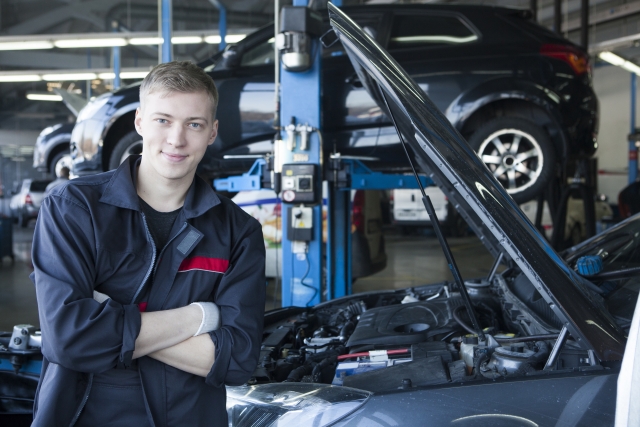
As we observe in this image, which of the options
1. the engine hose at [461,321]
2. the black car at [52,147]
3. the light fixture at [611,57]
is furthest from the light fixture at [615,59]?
the engine hose at [461,321]

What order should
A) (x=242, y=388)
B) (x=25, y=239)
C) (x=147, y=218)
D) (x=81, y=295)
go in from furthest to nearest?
(x=25, y=239) → (x=242, y=388) → (x=147, y=218) → (x=81, y=295)

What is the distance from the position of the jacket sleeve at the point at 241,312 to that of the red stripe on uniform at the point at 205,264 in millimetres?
18

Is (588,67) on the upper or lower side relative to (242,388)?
upper

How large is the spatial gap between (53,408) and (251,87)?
3.73 meters

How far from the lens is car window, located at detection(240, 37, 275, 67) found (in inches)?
181

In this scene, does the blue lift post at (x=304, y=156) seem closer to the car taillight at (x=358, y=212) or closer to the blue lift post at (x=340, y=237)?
the blue lift post at (x=340, y=237)

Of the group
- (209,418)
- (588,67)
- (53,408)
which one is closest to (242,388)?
(209,418)

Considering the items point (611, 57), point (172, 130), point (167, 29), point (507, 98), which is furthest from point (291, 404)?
point (611, 57)

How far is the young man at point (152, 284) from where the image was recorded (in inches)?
41.3

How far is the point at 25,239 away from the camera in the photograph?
12578 mm

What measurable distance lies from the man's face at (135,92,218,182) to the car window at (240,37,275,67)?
11.6 feet

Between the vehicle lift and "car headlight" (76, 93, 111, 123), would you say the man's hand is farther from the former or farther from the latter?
"car headlight" (76, 93, 111, 123)

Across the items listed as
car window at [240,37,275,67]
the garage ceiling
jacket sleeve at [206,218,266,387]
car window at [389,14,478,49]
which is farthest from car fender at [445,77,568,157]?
the garage ceiling

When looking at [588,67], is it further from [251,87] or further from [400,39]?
[251,87]
